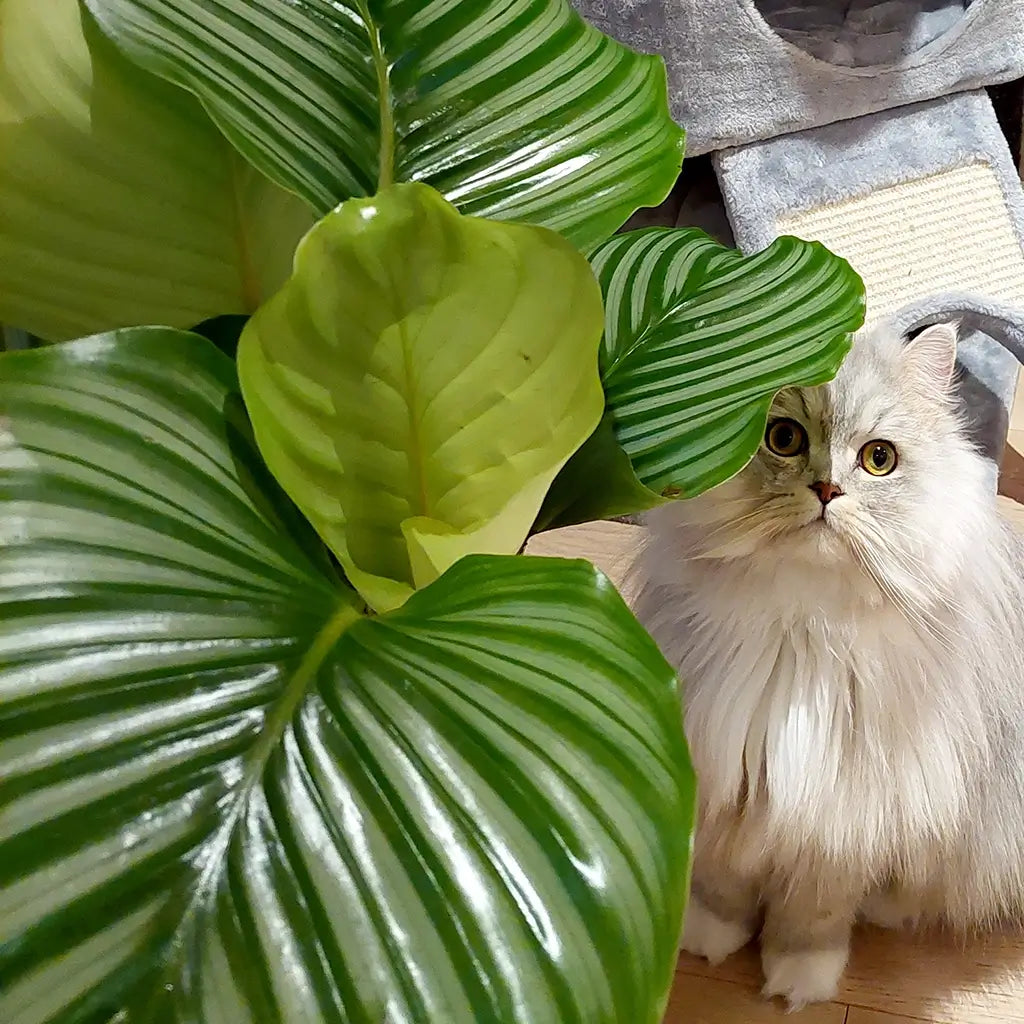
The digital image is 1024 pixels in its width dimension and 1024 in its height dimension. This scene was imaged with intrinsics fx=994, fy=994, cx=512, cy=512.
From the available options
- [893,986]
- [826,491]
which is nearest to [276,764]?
[826,491]

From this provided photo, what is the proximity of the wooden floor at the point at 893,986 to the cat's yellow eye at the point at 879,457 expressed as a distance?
1.40 feet

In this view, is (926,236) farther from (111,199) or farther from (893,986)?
(111,199)

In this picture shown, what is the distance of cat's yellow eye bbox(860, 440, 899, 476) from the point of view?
70 cm

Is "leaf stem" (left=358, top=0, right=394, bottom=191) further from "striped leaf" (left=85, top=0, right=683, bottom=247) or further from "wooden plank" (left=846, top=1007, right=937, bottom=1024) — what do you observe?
"wooden plank" (left=846, top=1007, right=937, bottom=1024)

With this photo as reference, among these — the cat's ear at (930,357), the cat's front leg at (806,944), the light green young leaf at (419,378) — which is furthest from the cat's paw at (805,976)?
the light green young leaf at (419,378)

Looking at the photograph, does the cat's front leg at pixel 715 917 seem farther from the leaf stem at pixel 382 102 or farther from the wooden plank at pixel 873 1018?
the leaf stem at pixel 382 102

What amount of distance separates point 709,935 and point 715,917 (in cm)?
2

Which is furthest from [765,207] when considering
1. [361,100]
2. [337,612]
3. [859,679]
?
[337,612]

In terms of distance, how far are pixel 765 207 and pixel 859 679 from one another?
804 millimetres

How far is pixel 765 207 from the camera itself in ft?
4.30

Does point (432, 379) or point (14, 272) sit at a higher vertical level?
point (14, 272)

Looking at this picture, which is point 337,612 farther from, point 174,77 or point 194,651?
point 174,77

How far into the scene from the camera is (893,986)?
0.81m

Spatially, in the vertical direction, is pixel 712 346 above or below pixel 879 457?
above
